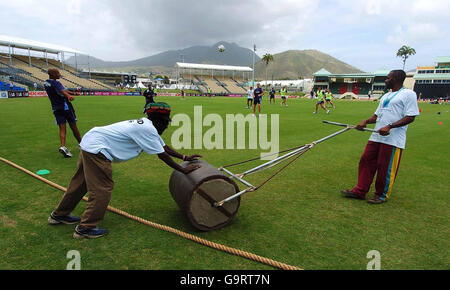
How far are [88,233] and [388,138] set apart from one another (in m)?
4.67

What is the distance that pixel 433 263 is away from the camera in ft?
9.55

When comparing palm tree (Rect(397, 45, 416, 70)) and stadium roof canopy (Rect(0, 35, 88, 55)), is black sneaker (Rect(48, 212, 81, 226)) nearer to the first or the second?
stadium roof canopy (Rect(0, 35, 88, 55))

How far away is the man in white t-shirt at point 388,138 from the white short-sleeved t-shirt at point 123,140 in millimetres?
3394

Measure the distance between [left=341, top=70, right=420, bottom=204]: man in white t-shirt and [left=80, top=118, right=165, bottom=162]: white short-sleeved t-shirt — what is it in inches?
134

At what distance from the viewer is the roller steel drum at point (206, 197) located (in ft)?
11.0

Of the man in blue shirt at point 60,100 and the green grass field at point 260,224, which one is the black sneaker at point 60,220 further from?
the man in blue shirt at point 60,100

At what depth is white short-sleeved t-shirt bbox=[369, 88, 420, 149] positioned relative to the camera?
4.18m

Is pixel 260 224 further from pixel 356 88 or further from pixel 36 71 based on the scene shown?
pixel 356 88

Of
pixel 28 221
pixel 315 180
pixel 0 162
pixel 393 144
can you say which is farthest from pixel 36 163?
pixel 393 144

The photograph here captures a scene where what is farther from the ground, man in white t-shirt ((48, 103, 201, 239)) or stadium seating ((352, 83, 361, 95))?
stadium seating ((352, 83, 361, 95))

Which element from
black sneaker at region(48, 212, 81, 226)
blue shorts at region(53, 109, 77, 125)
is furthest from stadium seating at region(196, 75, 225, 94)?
black sneaker at region(48, 212, 81, 226)

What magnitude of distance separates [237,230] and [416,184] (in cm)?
425

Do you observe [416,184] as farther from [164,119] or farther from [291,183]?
[164,119]
